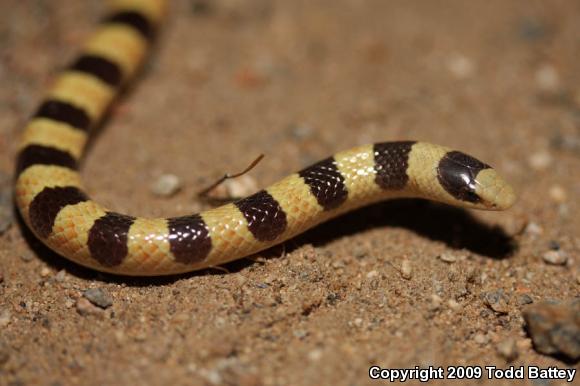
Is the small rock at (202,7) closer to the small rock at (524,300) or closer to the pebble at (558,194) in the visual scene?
the pebble at (558,194)

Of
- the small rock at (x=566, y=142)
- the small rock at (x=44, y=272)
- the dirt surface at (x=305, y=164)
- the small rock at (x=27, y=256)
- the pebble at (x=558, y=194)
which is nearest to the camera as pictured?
the dirt surface at (x=305, y=164)

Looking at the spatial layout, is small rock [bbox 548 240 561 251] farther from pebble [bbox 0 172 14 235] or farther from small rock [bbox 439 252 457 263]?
pebble [bbox 0 172 14 235]

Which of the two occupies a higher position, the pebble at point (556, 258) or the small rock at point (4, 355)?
the pebble at point (556, 258)

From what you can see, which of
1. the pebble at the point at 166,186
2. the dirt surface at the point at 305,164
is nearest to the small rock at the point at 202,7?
the dirt surface at the point at 305,164

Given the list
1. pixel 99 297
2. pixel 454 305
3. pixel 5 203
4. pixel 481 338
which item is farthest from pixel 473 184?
pixel 5 203

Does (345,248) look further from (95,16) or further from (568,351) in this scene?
(95,16)

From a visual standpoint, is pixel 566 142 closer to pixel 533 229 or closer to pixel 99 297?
pixel 533 229
